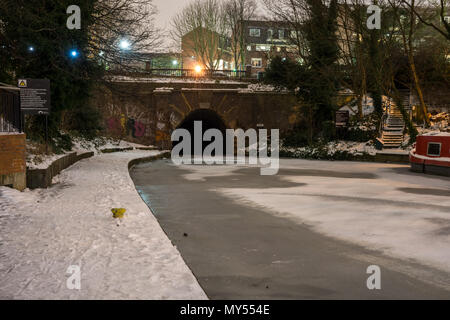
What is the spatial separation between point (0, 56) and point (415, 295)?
1643 centimetres

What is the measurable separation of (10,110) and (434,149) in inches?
618

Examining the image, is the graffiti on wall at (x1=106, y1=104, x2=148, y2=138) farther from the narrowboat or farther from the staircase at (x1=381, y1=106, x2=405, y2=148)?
the narrowboat

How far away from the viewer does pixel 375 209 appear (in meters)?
10.5

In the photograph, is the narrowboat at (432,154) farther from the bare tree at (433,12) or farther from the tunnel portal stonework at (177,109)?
the tunnel portal stonework at (177,109)

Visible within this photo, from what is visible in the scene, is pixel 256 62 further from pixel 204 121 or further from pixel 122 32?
pixel 122 32

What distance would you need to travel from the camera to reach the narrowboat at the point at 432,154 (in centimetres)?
1873

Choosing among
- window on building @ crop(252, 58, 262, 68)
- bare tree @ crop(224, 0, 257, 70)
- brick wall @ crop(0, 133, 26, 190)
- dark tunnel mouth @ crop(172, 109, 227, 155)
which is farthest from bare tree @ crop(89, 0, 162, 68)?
window on building @ crop(252, 58, 262, 68)

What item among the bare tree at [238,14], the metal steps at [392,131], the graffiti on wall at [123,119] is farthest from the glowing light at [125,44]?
the bare tree at [238,14]

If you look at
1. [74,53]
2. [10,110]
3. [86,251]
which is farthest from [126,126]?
[86,251]

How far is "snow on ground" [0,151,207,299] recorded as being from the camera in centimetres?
480

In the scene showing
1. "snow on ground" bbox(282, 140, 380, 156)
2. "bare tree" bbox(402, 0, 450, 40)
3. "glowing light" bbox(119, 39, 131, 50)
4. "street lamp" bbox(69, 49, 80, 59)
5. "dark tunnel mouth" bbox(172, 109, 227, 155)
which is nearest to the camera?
"street lamp" bbox(69, 49, 80, 59)

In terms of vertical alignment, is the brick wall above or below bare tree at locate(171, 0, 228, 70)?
below

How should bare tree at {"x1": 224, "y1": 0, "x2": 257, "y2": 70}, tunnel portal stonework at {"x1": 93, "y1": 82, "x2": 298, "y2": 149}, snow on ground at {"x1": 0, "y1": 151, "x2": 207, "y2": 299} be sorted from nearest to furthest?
1. snow on ground at {"x1": 0, "y1": 151, "x2": 207, "y2": 299}
2. tunnel portal stonework at {"x1": 93, "y1": 82, "x2": 298, "y2": 149}
3. bare tree at {"x1": 224, "y1": 0, "x2": 257, "y2": 70}

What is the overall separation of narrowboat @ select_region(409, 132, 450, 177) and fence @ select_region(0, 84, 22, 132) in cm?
1530
